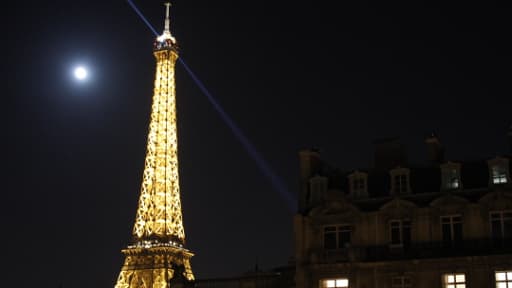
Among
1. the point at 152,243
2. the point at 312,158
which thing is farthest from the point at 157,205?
the point at 312,158

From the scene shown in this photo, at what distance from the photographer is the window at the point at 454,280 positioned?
42.8 m

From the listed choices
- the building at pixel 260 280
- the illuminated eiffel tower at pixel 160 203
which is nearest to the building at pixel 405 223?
the building at pixel 260 280

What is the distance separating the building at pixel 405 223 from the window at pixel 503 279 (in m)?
0.05

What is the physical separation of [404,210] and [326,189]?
5086 mm

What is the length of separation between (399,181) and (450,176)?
286 cm

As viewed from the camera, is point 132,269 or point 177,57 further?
point 177,57

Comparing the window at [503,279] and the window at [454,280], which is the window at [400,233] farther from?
the window at [503,279]

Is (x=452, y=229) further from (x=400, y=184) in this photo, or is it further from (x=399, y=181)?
(x=399, y=181)

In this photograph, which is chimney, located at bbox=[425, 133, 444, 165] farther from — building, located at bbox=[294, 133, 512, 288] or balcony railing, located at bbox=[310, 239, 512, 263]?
balcony railing, located at bbox=[310, 239, 512, 263]

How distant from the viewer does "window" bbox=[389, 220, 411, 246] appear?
45000mm

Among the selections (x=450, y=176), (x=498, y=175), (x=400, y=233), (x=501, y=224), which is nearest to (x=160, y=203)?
(x=400, y=233)

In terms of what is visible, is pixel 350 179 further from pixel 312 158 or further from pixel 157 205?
pixel 157 205

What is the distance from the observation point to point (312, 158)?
49531mm

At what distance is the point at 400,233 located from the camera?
45.1 metres
